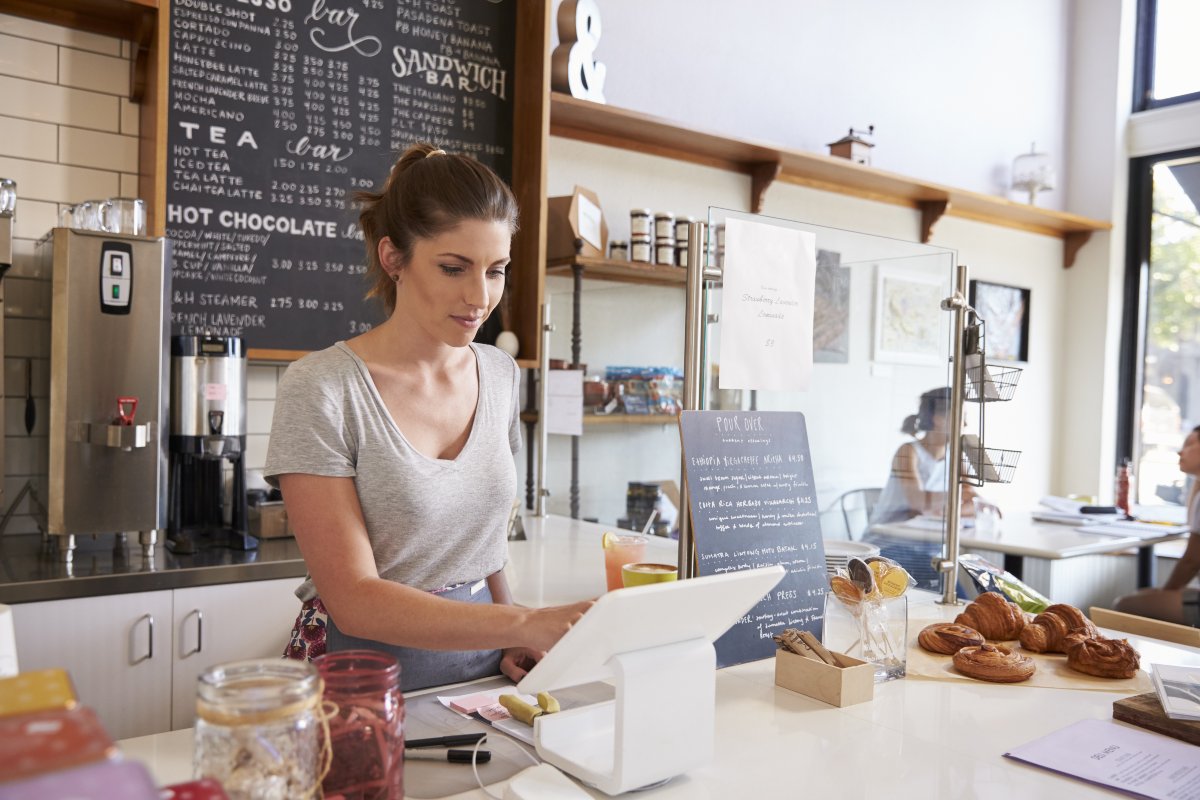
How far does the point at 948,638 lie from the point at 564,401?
6.03 feet

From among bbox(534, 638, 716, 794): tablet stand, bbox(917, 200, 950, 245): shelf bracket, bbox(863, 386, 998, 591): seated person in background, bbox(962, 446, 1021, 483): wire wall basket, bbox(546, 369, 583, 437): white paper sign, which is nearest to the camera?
bbox(534, 638, 716, 794): tablet stand

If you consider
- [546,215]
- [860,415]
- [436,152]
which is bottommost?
[860,415]

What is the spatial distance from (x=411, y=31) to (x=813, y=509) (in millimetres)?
2123

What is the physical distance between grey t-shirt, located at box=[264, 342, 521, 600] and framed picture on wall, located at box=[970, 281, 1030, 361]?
4.36 metres

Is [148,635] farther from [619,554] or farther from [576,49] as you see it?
[576,49]

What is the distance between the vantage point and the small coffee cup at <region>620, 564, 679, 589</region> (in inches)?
65.0

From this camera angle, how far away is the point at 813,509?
168 cm

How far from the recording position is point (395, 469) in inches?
52.7

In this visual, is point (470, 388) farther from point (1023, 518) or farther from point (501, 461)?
point (1023, 518)

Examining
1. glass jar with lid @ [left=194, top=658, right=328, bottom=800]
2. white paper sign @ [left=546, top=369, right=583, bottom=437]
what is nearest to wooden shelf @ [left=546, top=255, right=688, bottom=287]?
white paper sign @ [left=546, top=369, right=583, bottom=437]

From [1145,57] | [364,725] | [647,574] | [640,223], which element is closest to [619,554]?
[647,574]

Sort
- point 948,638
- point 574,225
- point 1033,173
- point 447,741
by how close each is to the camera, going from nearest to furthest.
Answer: point 447,741, point 948,638, point 574,225, point 1033,173

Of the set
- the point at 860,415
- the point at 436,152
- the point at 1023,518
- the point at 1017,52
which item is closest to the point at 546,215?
the point at 860,415

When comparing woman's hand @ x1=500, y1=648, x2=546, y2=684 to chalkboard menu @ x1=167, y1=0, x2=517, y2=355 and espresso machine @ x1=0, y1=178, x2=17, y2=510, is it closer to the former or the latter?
espresso machine @ x1=0, y1=178, x2=17, y2=510
